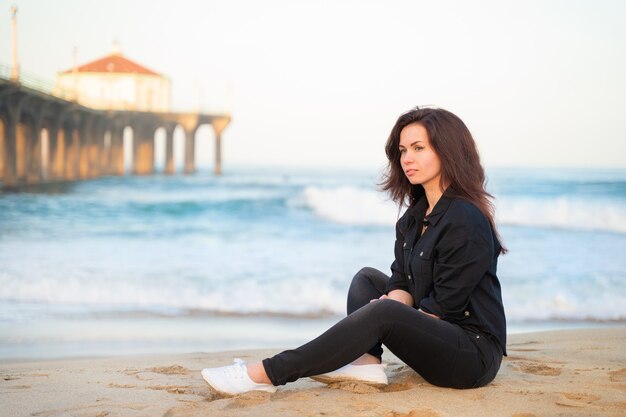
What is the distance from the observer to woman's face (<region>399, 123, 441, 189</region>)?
2646mm

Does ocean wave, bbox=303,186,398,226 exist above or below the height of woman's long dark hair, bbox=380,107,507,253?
below

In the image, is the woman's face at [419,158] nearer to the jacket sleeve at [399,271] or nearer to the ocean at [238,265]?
the jacket sleeve at [399,271]

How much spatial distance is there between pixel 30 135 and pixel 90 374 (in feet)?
83.5

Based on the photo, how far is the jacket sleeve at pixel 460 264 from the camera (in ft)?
8.07

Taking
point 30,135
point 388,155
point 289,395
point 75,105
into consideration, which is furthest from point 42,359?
point 75,105

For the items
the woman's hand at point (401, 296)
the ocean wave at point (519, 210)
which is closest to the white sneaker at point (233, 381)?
the woman's hand at point (401, 296)

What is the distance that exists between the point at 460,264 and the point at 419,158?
405 mm

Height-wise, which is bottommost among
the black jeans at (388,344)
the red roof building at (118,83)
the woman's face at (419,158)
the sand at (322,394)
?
the sand at (322,394)

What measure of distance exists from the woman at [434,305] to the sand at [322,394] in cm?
8

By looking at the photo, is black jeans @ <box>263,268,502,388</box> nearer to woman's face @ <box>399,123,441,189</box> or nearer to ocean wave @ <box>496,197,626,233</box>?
woman's face @ <box>399,123,441,189</box>

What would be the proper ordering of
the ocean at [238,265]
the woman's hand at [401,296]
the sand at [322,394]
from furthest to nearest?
the ocean at [238,265] → the woman's hand at [401,296] → the sand at [322,394]

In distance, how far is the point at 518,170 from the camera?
1189 inches

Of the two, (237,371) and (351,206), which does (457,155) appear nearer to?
(237,371)

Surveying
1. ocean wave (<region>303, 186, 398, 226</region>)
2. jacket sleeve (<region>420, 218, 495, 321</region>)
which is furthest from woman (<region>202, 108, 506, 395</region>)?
ocean wave (<region>303, 186, 398, 226</region>)
